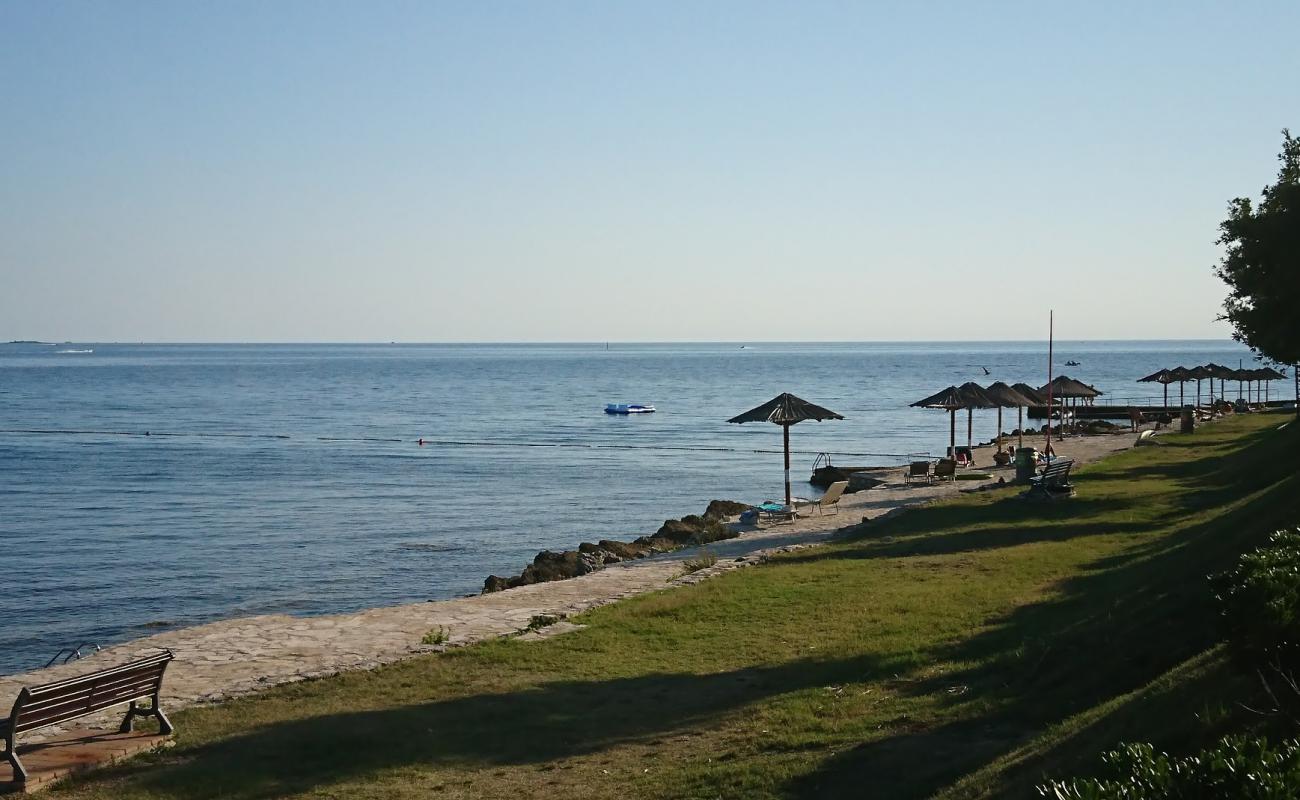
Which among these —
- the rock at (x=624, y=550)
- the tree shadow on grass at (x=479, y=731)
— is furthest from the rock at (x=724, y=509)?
the tree shadow on grass at (x=479, y=731)

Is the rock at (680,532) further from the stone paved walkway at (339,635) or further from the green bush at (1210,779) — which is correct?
the green bush at (1210,779)

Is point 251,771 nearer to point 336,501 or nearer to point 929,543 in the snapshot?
point 929,543

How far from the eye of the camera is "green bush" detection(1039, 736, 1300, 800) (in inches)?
146

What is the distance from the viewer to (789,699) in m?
10.8

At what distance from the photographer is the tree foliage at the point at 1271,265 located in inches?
916

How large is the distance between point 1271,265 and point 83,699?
2404cm

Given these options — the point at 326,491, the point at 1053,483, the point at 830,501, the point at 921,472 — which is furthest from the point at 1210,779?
the point at 326,491

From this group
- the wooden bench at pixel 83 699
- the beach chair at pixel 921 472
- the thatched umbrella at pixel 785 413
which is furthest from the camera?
the beach chair at pixel 921 472

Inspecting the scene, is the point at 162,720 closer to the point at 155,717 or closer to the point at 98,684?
the point at 155,717

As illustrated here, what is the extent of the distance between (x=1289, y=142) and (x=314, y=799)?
90.4ft

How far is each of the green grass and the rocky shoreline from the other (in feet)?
21.6

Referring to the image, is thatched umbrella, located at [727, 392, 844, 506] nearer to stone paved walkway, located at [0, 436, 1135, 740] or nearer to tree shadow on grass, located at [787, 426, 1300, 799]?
stone paved walkway, located at [0, 436, 1135, 740]

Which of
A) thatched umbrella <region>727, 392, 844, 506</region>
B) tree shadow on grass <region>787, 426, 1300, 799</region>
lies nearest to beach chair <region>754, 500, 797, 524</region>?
thatched umbrella <region>727, 392, 844, 506</region>

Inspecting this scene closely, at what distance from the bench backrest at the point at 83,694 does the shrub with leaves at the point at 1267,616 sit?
27.5 ft
